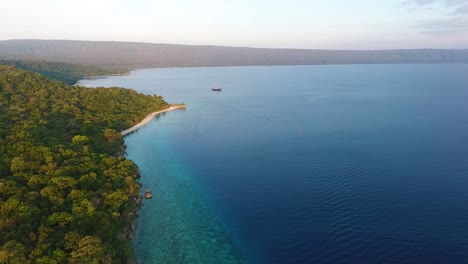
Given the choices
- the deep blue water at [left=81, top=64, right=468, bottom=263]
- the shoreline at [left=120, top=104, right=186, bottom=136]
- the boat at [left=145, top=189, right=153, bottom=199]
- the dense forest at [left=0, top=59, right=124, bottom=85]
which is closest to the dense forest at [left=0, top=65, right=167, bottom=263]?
the boat at [left=145, top=189, right=153, bottom=199]

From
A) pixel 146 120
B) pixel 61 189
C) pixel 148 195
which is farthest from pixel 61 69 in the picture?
pixel 61 189

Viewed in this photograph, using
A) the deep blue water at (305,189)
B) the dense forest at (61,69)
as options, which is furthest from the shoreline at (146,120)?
the dense forest at (61,69)

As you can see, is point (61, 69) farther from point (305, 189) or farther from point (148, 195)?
point (305, 189)

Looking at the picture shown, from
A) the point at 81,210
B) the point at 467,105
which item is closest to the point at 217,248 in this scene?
the point at 81,210

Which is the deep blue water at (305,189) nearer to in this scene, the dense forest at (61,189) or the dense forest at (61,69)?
the dense forest at (61,189)

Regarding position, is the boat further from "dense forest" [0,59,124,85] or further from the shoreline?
"dense forest" [0,59,124,85]

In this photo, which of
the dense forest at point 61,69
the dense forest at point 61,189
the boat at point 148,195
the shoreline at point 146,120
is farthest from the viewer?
the dense forest at point 61,69

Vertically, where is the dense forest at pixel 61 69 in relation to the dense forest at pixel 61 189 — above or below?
above
